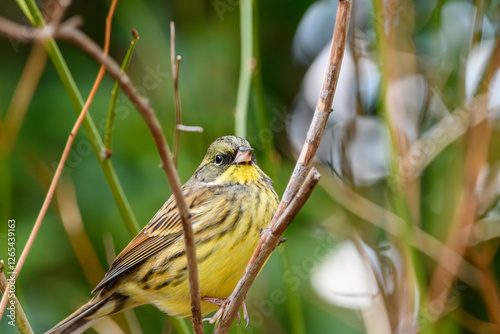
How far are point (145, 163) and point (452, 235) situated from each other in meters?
2.10

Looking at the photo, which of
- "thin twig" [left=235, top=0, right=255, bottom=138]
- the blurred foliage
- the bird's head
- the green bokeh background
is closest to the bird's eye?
the bird's head

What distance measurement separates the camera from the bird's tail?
3.19m

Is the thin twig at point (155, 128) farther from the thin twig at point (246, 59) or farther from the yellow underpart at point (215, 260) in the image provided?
the thin twig at point (246, 59)

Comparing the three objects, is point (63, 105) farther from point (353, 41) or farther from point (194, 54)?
point (353, 41)

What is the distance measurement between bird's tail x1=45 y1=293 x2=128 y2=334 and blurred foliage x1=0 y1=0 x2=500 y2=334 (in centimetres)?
90

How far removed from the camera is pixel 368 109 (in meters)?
4.70

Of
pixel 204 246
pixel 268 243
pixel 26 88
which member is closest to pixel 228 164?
pixel 204 246

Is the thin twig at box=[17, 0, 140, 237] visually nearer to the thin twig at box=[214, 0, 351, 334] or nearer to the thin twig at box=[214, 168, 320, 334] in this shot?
the thin twig at box=[214, 168, 320, 334]

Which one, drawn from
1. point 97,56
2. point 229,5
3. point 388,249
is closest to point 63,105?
point 229,5

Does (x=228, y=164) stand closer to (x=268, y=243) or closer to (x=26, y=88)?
(x=268, y=243)

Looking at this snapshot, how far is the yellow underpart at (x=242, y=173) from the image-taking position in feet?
10.5

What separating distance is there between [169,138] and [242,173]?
30.9 inches

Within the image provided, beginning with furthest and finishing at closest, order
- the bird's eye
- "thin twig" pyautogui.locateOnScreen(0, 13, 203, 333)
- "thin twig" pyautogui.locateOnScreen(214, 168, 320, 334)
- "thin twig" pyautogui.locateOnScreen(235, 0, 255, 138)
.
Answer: the bird's eye
"thin twig" pyautogui.locateOnScreen(235, 0, 255, 138)
"thin twig" pyautogui.locateOnScreen(214, 168, 320, 334)
"thin twig" pyautogui.locateOnScreen(0, 13, 203, 333)

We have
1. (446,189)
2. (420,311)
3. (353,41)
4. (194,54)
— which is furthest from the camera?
(194,54)
